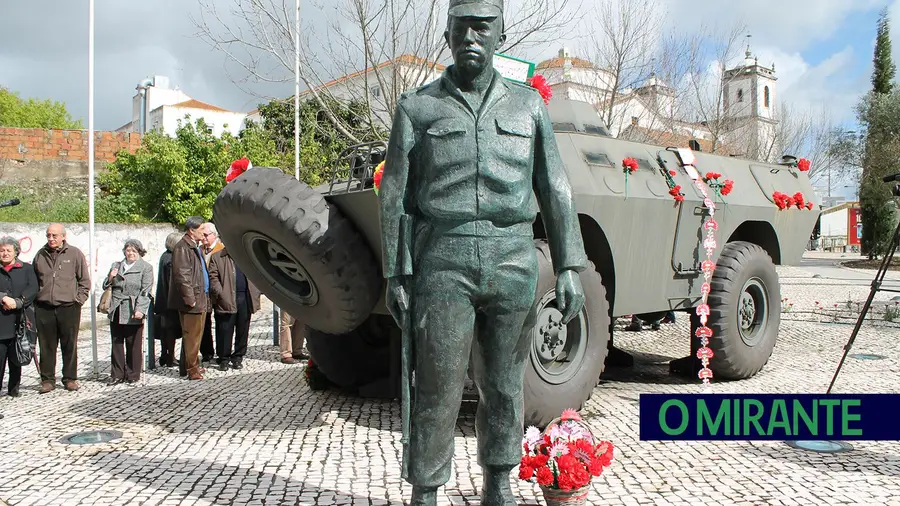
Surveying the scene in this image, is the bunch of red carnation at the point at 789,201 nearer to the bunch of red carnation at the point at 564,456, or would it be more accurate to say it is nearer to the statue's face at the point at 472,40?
the bunch of red carnation at the point at 564,456

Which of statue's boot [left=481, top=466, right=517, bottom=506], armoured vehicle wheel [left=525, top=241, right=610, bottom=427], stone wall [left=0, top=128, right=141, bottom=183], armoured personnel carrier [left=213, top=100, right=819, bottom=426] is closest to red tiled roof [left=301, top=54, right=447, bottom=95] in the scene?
armoured personnel carrier [left=213, top=100, right=819, bottom=426]

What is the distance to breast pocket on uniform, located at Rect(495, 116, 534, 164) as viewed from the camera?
10.8ft

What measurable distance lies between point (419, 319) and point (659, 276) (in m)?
3.86

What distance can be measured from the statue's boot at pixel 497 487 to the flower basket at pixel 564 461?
1.12 feet

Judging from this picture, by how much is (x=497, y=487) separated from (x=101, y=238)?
38.5ft

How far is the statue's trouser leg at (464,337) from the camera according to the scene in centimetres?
323

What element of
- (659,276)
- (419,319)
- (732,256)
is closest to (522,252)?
(419,319)

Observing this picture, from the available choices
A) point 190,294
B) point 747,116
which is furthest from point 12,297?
point 747,116

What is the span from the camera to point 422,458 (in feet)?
10.9

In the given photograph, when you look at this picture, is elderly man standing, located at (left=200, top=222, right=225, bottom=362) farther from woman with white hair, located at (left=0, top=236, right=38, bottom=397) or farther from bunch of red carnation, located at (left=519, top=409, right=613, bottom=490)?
bunch of red carnation, located at (left=519, top=409, right=613, bottom=490)

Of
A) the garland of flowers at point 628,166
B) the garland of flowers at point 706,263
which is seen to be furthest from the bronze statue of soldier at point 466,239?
the garland of flowers at point 706,263

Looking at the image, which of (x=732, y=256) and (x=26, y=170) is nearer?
(x=732, y=256)

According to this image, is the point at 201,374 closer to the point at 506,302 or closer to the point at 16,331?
the point at 16,331

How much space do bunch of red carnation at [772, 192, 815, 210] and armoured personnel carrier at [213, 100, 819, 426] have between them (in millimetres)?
53
